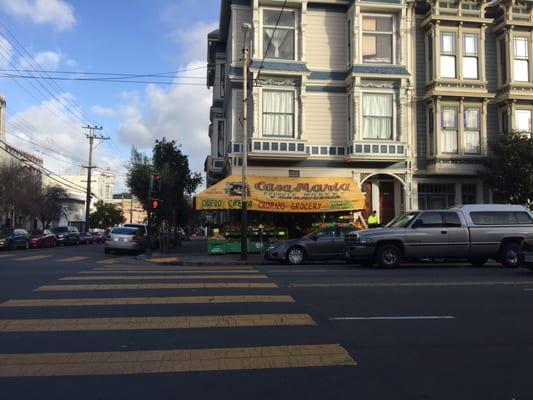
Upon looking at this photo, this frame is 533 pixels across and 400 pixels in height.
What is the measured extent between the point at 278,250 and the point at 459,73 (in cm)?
1290

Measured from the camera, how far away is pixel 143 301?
9.63 meters

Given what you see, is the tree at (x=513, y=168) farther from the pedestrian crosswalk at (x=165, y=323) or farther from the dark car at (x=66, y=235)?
the dark car at (x=66, y=235)

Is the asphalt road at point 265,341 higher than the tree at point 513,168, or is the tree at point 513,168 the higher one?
the tree at point 513,168

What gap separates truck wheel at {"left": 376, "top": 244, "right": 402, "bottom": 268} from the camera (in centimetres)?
1628

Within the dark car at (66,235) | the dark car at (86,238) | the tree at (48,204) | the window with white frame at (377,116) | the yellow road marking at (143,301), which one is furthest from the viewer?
the tree at (48,204)

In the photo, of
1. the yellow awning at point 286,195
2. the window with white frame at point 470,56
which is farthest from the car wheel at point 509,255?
the window with white frame at point 470,56

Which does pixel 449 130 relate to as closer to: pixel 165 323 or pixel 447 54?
pixel 447 54

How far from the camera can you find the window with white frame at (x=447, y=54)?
80.7ft

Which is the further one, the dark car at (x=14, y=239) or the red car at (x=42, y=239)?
the red car at (x=42, y=239)

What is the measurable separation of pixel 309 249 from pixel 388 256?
3.39 metres

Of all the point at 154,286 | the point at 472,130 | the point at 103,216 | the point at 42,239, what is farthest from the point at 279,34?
the point at 103,216

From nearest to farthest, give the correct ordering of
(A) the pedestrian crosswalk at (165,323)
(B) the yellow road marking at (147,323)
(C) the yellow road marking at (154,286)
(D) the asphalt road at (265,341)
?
(D) the asphalt road at (265,341), (A) the pedestrian crosswalk at (165,323), (B) the yellow road marking at (147,323), (C) the yellow road marking at (154,286)

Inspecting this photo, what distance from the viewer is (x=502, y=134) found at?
2409 cm

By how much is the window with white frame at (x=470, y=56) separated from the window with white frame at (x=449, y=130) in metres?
1.86
